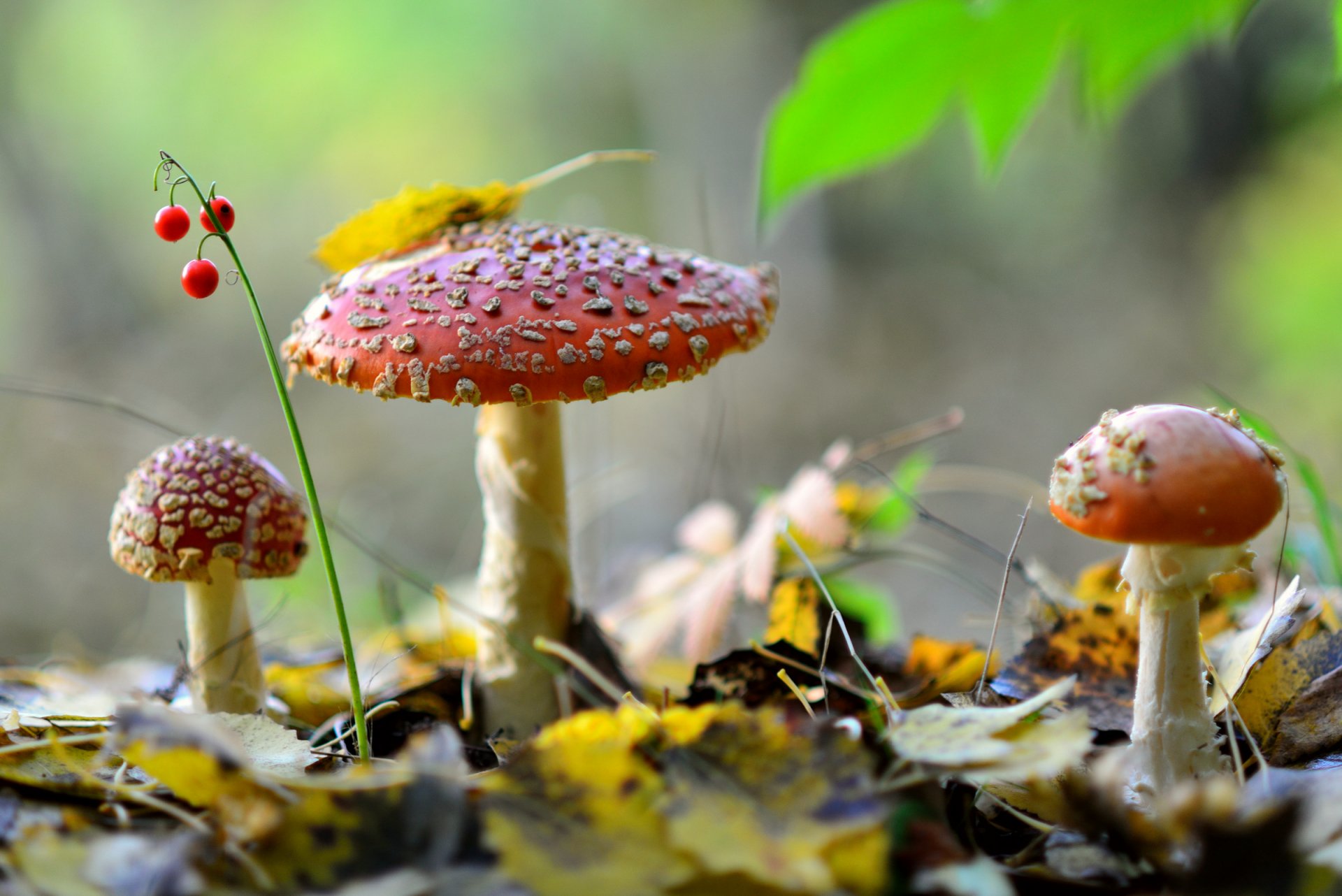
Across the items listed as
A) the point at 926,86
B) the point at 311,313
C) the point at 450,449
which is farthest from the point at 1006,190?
the point at 311,313

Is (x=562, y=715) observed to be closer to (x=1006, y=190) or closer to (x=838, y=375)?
(x=838, y=375)

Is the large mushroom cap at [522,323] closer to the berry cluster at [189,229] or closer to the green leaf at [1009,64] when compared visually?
the berry cluster at [189,229]

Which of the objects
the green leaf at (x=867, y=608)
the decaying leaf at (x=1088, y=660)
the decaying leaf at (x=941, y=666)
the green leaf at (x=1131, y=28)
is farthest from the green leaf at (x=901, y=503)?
the green leaf at (x=1131, y=28)

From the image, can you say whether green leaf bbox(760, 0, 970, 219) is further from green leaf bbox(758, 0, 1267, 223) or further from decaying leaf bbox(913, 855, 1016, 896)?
decaying leaf bbox(913, 855, 1016, 896)

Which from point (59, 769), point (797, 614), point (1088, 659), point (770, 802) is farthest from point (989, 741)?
point (59, 769)

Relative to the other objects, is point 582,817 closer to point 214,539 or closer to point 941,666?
point 214,539
